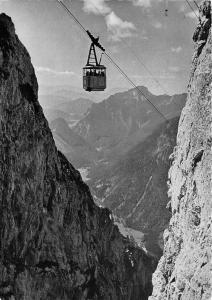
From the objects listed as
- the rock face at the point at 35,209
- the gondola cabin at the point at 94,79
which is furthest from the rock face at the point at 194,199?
the rock face at the point at 35,209

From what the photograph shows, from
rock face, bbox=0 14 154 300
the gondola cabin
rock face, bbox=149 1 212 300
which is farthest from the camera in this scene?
rock face, bbox=0 14 154 300

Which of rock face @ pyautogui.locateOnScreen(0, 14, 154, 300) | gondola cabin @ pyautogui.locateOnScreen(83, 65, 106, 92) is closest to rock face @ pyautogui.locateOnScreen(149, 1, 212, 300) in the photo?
gondola cabin @ pyautogui.locateOnScreen(83, 65, 106, 92)

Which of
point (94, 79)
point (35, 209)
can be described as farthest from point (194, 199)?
point (35, 209)

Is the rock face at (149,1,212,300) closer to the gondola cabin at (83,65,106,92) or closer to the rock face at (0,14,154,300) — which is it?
the gondola cabin at (83,65,106,92)

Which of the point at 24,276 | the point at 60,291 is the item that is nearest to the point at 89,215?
the point at 60,291

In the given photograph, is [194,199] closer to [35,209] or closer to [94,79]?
[94,79]

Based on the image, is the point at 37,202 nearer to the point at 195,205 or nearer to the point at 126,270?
the point at 195,205

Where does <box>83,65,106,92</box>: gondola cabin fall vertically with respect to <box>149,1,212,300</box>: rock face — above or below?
above
